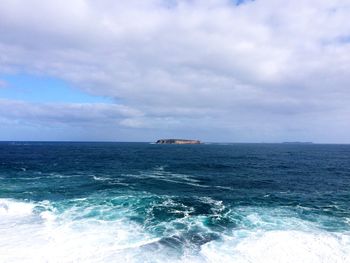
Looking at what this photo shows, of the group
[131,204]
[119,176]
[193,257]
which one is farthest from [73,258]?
[119,176]

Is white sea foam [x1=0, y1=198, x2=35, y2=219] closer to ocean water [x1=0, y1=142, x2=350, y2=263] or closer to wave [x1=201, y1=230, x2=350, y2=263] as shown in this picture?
ocean water [x1=0, y1=142, x2=350, y2=263]

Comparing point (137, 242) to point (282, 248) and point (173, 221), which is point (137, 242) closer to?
point (173, 221)

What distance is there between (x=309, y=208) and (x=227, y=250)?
2173 centimetres

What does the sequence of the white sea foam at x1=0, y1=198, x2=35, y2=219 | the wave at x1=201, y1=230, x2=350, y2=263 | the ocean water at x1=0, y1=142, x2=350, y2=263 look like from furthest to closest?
the white sea foam at x1=0, y1=198, x2=35, y2=219 → the ocean water at x1=0, y1=142, x2=350, y2=263 → the wave at x1=201, y1=230, x2=350, y2=263

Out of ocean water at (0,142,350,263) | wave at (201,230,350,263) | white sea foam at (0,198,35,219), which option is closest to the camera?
wave at (201,230,350,263)

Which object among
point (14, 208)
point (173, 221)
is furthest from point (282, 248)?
point (14, 208)

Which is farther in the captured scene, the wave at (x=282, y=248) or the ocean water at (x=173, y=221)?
the ocean water at (x=173, y=221)

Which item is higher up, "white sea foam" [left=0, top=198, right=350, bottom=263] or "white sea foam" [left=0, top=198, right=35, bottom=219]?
"white sea foam" [left=0, top=198, right=35, bottom=219]

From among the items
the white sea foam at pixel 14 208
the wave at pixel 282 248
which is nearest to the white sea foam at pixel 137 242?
the wave at pixel 282 248

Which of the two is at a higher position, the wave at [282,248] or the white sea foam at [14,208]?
the white sea foam at [14,208]

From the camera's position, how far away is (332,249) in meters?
28.1

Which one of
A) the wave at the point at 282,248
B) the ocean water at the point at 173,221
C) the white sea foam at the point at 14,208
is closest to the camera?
the wave at the point at 282,248

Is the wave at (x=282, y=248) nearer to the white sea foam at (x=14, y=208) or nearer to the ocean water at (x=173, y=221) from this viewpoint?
the ocean water at (x=173, y=221)

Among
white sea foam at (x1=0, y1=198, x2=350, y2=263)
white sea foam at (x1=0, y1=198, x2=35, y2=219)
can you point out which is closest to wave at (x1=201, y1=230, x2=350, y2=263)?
white sea foam at (x1=0, y1=198, x2=350, y2=263)
